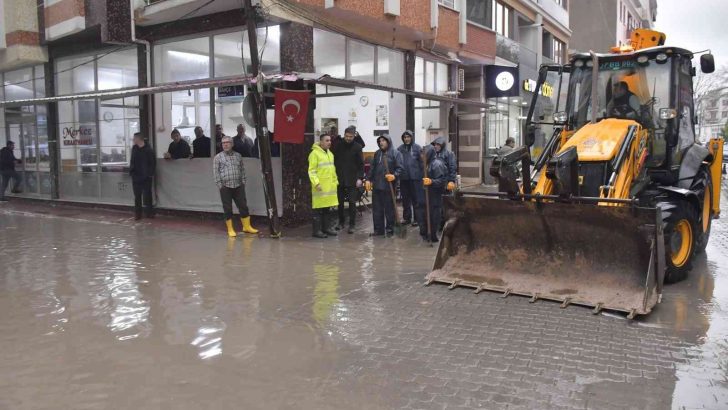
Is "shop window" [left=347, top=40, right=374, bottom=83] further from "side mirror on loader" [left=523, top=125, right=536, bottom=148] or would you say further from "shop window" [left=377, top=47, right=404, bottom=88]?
"side mirror on loader" [left=523, top=125, right=536, bottom=148]

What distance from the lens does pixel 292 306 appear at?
248 inches

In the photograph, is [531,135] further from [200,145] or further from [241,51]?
[200,145]

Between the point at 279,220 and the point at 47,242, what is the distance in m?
3.87

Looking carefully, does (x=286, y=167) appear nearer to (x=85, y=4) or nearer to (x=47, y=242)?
(x=47, y=242)

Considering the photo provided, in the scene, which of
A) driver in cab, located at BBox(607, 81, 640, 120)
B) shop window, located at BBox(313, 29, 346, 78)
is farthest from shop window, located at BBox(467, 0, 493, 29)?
driver in cab, located at BBox(607, 81, 640, 120)

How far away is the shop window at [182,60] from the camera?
12766 millimetres

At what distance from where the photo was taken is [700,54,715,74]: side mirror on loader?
295 inches

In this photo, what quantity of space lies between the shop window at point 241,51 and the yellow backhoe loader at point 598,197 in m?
5.45

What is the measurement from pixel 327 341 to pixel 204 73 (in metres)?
8.99

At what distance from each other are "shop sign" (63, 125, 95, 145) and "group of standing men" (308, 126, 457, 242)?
7759mm

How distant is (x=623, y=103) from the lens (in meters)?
7.71

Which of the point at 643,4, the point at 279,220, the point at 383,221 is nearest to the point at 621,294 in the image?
the point at 383,221

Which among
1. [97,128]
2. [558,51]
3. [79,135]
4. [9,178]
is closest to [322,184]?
[97,128]

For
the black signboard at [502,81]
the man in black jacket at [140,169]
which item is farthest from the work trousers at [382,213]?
the black signboard at [502,81]
